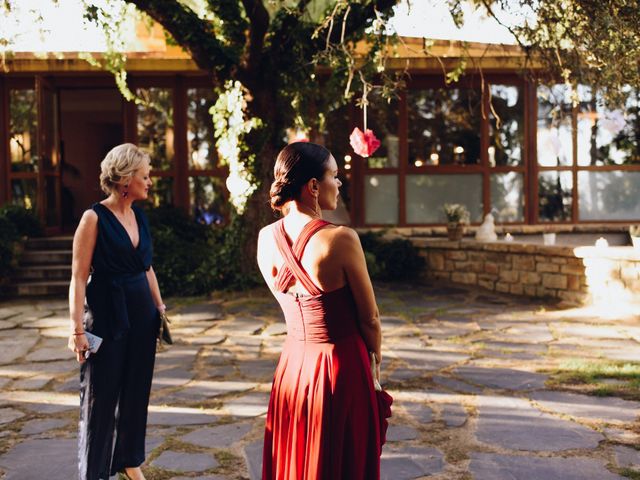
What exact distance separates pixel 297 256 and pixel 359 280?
22 centimetres

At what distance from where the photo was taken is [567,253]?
29.9ft

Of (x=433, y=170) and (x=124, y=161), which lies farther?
(x=433, y=170)

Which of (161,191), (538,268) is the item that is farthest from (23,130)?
(538,268)

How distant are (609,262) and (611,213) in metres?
5.11

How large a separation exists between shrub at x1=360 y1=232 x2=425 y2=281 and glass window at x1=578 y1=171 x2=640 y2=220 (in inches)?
151

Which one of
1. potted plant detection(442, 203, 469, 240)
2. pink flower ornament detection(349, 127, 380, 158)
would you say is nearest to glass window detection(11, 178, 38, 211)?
potted plant detection(442, 203, 469, 240)

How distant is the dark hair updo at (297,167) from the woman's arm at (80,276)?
1.23 metres

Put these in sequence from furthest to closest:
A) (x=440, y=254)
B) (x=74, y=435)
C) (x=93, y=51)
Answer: (x=93, y=51) → (x=440, y=254) → (x=74, y=435)

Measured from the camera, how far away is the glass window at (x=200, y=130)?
1296cm

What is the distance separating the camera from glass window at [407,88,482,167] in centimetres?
1302

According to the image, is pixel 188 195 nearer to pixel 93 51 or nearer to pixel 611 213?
pixel 93 51

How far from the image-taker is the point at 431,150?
43.1 ft

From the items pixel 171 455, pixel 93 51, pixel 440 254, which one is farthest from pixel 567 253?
pixel 93 51

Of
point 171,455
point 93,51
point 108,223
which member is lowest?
point 171,455
